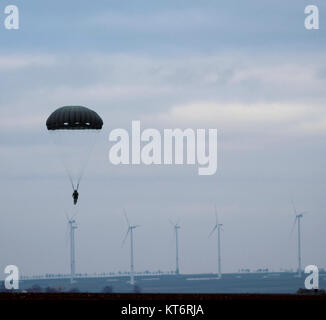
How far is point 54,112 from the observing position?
10356 centimetres

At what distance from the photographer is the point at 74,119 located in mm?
101750

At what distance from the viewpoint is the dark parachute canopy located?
334ft

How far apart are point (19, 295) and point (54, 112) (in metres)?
31.9

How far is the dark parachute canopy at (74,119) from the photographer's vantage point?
334ft
